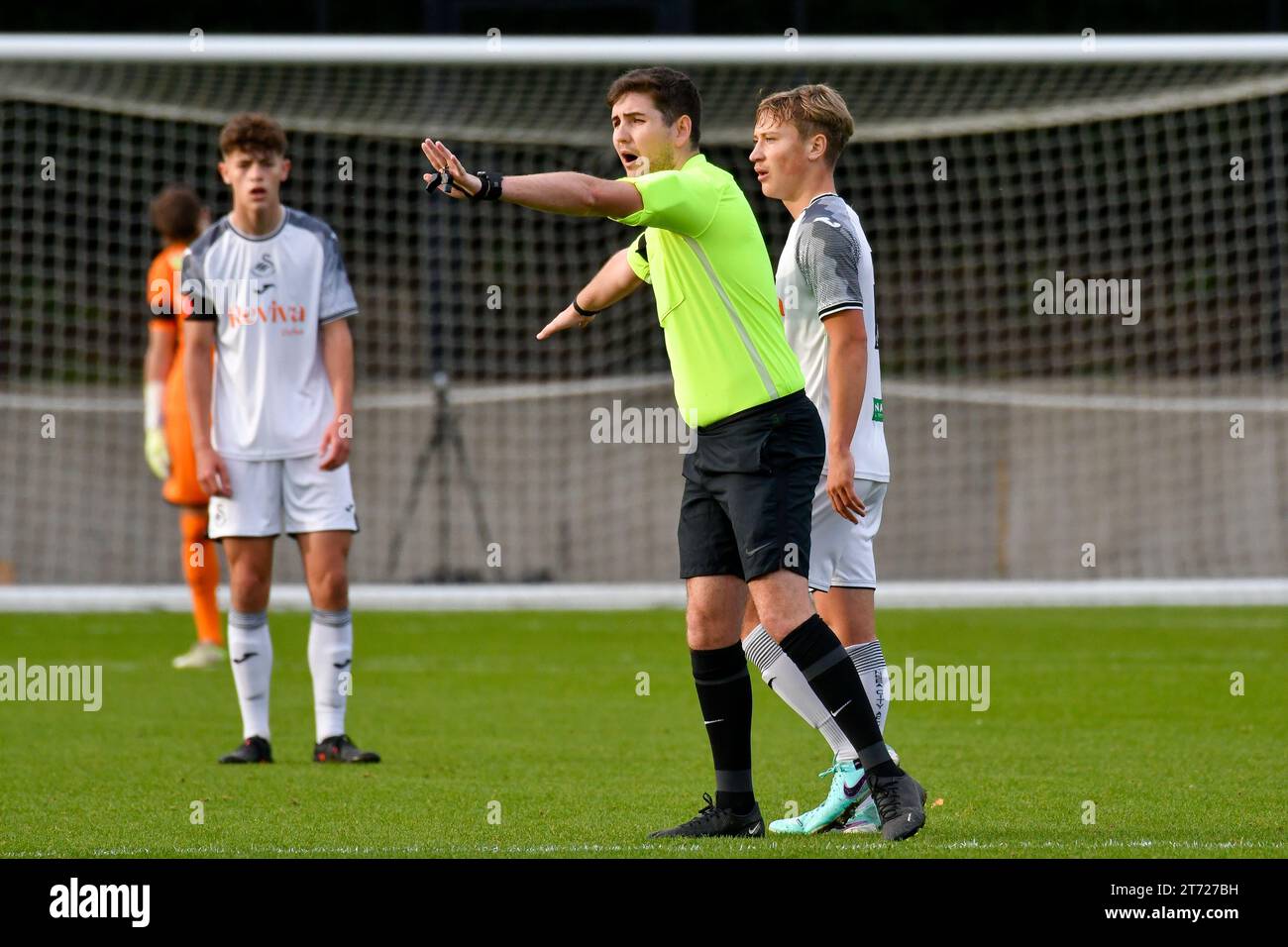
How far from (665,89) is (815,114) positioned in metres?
0.44

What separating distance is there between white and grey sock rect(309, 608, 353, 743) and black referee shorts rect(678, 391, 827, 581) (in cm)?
198

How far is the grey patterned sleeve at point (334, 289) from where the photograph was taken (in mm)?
6141

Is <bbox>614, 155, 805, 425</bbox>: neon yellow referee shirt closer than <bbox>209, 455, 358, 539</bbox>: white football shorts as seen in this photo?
Yes

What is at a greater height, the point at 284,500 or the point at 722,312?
the point at 722,312

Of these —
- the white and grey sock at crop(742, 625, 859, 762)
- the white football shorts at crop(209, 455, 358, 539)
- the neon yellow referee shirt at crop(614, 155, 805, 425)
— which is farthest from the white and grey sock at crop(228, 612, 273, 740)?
the neon yellow referee shirt at crop(614, 155, 805, 425)

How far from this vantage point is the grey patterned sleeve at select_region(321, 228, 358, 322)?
614cm

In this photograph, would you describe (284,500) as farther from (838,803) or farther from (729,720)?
(838,803)

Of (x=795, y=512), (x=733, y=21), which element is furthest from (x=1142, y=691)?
(x=733, y=21)

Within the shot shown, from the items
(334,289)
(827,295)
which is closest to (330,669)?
(334,289)

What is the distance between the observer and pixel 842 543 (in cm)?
474

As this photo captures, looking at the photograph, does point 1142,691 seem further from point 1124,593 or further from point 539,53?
point 539,53

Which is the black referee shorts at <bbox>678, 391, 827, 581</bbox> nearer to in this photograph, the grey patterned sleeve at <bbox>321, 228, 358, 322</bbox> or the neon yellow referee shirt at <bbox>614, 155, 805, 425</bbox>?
the neon yellow referee shirt at <bbox>614, 155, 805, 425</bbox>

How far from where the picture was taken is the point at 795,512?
14.2 feet

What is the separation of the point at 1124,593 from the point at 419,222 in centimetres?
729
